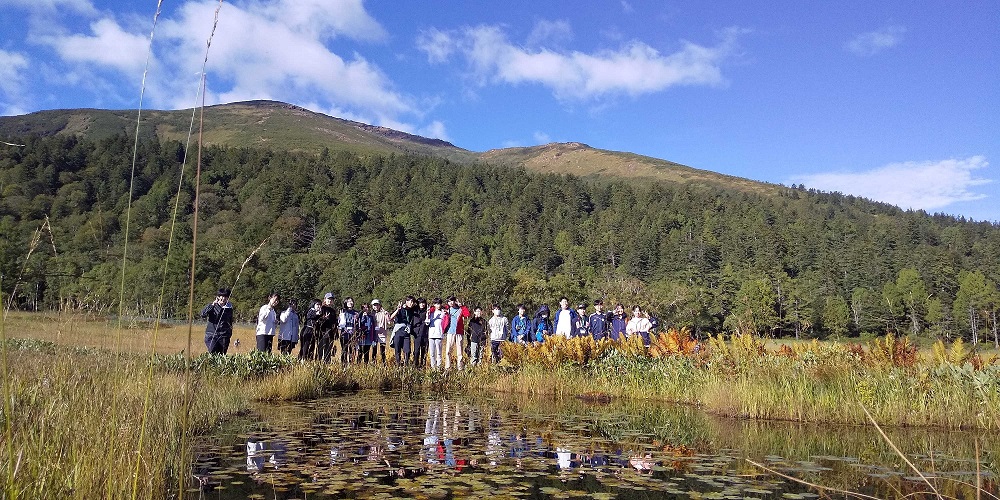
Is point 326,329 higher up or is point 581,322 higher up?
point 581,322

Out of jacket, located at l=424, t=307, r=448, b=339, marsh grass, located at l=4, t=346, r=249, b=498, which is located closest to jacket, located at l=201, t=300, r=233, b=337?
marsh grass, located at l=4, t=346, r=249, b=498

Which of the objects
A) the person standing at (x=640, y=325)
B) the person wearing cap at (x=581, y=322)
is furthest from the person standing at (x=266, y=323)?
the person standing at (x=640, y=325)

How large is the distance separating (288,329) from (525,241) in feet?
397

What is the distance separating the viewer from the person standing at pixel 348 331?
14812mm

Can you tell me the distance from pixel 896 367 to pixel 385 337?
11067 millimetres

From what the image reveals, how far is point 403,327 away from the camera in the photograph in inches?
615

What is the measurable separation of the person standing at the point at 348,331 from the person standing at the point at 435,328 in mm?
1686

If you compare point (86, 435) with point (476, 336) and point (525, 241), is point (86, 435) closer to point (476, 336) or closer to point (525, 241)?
point (476, 336)

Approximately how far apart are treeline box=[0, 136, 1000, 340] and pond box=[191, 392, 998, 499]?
61252 millimetres

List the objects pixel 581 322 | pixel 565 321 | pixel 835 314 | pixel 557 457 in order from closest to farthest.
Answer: pixel 557 457 < pixel 565 321 < pixel 581 322 < pixel 835 314

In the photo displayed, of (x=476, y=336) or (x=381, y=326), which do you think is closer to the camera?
(x=476, y=336)

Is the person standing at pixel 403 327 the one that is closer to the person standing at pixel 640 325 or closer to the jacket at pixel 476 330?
the jacket at pixel 476 330

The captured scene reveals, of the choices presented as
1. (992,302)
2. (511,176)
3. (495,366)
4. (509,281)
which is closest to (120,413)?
(495,366)

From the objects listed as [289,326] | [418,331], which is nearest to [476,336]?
[418,331]
